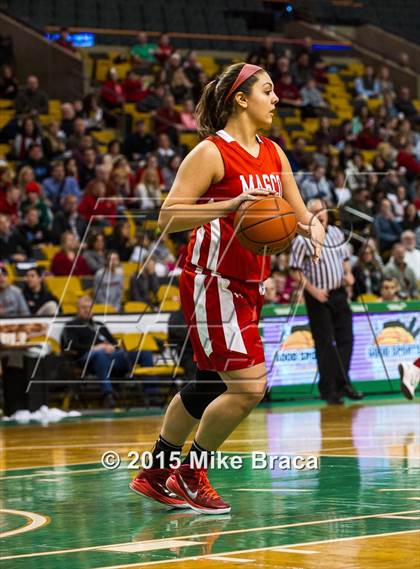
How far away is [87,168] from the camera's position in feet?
63.3

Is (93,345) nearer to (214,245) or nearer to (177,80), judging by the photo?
(214,245)

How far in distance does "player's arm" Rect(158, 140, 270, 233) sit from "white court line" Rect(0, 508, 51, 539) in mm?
1451

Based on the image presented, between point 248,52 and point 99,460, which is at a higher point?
point 248,52

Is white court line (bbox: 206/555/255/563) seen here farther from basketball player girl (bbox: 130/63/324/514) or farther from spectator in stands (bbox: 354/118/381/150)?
spectator in stands (bbox: 354/118/381/150)

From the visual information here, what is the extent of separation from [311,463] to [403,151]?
17.2 metres

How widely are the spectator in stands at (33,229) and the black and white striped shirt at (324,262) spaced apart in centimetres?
488

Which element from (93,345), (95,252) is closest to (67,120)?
(95,252)

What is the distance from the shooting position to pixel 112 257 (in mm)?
15750

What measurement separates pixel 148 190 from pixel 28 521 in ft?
43.1

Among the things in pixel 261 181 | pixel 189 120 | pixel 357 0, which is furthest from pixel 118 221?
pixel 357 0

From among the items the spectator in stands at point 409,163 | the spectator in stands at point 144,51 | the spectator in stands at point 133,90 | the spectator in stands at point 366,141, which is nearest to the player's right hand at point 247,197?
the spectator in stands at point 133,90

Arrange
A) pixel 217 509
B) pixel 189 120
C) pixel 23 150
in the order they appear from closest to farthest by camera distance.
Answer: pixel 217 509
pixel 23 150
pixel 189 120

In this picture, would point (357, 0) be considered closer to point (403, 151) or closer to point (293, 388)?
point (403, 151)

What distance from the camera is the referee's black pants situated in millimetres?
13883
